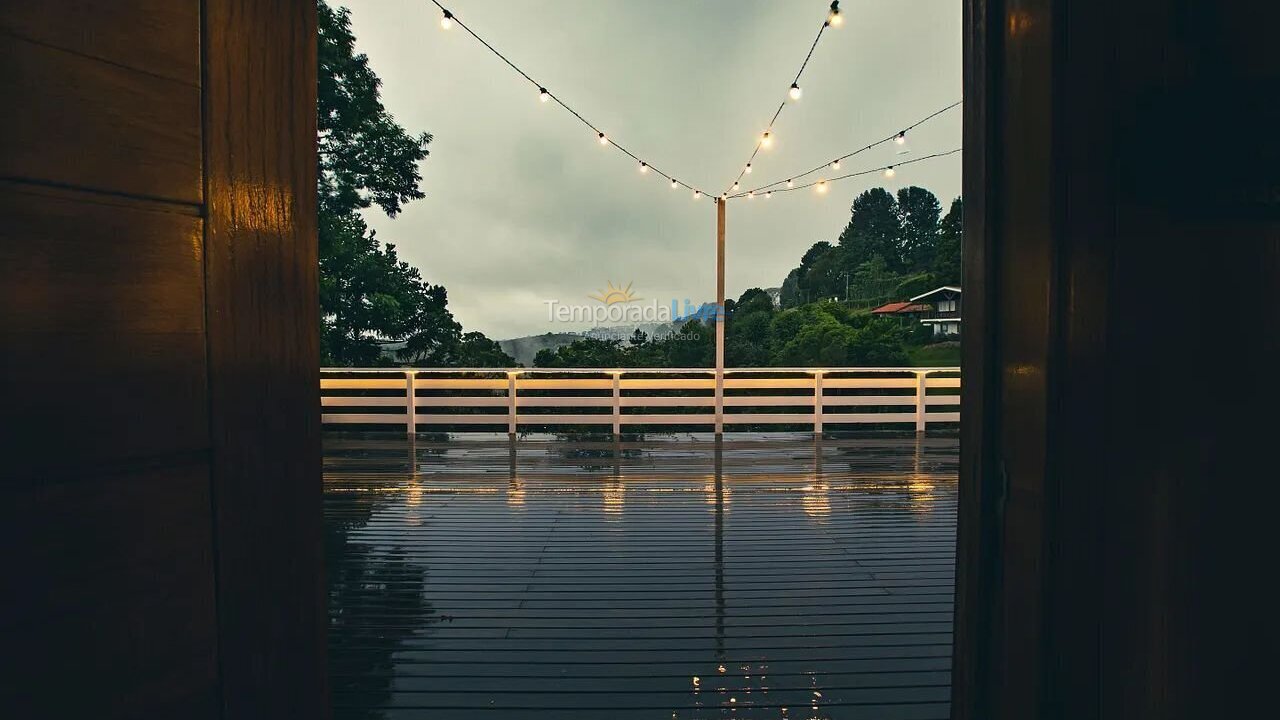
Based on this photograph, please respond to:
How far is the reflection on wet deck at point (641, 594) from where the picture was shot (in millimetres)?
1714

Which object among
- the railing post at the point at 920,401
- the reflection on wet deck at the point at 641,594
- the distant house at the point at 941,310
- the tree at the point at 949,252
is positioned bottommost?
the reflection on wet deck at the point at 641,594

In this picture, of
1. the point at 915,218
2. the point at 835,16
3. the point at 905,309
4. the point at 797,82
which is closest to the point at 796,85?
the point at 797,82

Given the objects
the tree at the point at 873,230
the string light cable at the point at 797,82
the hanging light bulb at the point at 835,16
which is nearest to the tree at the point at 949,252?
the tree at the point at 873,230
